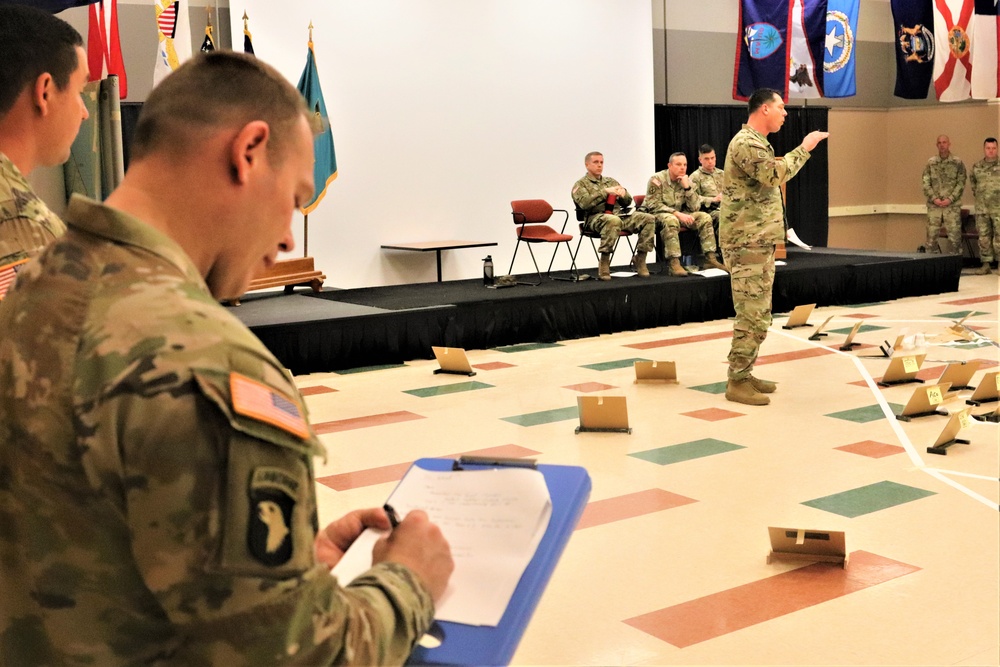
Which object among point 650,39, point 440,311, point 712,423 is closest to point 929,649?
point 712,423

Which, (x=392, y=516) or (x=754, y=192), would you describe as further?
(x=754, y=192)

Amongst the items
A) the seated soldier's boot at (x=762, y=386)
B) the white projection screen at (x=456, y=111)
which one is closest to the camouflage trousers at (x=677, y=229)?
the white projection screen at (x=456, y=111)

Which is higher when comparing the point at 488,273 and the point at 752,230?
the point at 752,230

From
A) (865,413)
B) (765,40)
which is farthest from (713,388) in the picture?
(765,40)

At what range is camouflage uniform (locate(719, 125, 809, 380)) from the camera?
17.6 feet

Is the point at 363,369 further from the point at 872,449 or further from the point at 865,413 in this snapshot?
the point at 872,449

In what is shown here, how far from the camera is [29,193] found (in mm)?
1962

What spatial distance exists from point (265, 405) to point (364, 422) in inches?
180

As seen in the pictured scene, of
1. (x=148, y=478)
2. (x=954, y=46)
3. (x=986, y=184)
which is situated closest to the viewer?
(x=148, y=478)

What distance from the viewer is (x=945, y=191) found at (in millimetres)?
13008

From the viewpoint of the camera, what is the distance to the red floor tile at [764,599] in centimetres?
275

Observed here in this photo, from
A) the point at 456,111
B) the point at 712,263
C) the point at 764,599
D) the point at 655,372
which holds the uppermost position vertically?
the point at 456,111

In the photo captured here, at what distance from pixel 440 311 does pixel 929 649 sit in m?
5.25

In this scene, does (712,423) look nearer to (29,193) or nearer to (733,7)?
(29,193)
